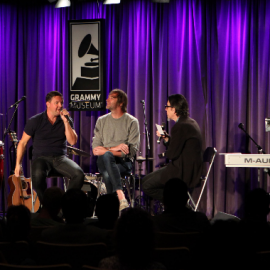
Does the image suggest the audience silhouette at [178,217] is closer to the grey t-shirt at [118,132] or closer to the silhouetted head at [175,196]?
the silhouetted head at [175,196]

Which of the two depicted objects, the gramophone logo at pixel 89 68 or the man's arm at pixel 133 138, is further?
the gramophone logo at pixel 89 68

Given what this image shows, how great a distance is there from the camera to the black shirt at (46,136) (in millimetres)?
4750

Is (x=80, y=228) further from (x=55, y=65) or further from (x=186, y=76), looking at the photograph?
(x=55, y=65)

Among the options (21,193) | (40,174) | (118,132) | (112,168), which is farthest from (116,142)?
(21,193)

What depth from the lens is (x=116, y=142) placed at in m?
4.98

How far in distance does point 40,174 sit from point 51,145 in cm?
41

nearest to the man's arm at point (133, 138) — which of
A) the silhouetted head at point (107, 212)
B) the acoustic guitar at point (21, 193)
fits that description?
the acoustic guitar at point (21, 193)

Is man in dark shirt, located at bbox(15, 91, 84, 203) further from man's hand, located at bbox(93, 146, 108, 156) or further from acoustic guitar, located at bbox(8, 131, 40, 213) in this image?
acoustic guitar, located at bbox(8, 131, 40, 213)

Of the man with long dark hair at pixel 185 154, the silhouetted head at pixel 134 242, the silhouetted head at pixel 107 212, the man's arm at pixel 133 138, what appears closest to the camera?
the silhouetted head at pixel 134 242

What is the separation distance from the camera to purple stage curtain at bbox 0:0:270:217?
5.73m

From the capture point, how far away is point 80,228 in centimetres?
211

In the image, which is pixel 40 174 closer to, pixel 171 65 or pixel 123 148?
pixel 123 148

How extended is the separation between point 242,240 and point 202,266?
0.20 meters

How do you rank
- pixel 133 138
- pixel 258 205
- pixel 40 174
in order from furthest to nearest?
pixel 133 138 < pixel 40 174 < pixel 258 205
